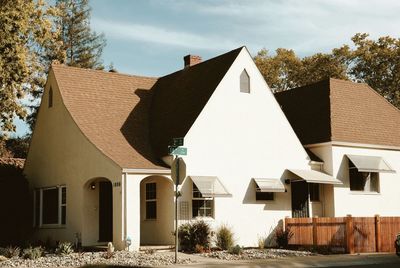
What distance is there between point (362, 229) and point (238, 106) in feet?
23.2

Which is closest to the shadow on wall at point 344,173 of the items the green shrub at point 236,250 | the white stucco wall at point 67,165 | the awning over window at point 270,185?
the awning over window at point 270,185

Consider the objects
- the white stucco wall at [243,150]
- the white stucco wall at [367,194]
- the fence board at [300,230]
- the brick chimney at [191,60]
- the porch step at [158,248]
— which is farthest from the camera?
the brick chimney at [191,60]

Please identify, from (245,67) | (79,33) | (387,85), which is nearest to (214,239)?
(245,67)

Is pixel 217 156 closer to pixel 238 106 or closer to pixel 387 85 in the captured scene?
pixel 238 106

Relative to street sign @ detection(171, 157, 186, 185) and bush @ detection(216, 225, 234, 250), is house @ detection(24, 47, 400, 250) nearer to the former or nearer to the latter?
bush @ detection(216, 225, 234, 250)

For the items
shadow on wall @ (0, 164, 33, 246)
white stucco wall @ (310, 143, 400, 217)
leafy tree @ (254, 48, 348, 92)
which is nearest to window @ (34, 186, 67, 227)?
shadow on wall @ (0, 164, 33, 246)

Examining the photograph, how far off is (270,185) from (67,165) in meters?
8.71

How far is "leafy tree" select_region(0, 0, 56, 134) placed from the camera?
2947 cm

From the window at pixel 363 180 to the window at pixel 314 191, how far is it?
5.78 ft

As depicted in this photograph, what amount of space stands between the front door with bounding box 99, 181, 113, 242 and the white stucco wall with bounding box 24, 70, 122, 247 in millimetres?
354

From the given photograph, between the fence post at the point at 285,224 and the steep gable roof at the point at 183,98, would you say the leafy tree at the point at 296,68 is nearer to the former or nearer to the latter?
the steep gable roof at the point at 183,98

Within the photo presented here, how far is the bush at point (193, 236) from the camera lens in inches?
974

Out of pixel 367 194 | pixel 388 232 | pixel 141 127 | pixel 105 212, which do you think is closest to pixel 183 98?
pixel 141 127

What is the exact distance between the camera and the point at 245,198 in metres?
27.3
